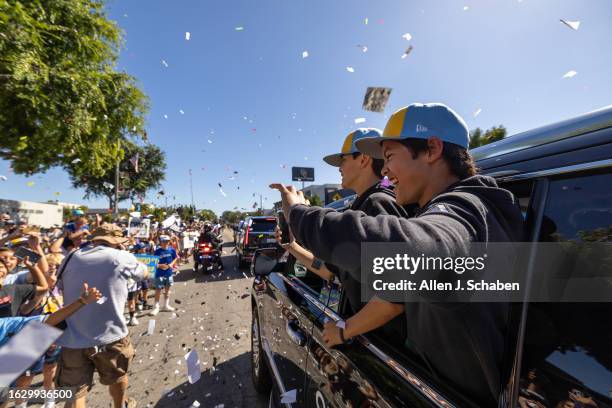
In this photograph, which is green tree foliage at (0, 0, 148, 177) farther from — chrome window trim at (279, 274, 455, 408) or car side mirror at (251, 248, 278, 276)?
chrome window trim at (279, 274, 455, 408)

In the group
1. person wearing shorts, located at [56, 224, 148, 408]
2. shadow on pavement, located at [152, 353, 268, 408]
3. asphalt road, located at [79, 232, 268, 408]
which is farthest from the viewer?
asphalt road, located at [79, 232, 268, 408]

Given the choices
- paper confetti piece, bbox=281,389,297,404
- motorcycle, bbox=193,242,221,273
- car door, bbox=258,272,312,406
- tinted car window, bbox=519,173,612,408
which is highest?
tinted car window, bbox=519,173,612,408

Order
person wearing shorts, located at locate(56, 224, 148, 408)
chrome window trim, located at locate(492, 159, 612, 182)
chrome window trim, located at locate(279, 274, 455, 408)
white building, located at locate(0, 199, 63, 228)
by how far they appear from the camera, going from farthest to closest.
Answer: white building, located at locate(0, 199, 63, 228) → person wearing shorts, located at locate(56, 224, 148, 408) → chrome window trim, located at locate(279, 274, 455, 408) → chrome window trim, located at locate(492, 159, 612, 182)

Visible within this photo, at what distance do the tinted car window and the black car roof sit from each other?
0.27 feet

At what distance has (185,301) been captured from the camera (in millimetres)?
7090

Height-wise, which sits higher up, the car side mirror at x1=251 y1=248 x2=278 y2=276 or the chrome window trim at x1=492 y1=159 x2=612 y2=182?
the chrome window trim at x1=492 y1=159 x2=612 y2=182

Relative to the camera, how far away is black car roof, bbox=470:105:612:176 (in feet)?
2.58

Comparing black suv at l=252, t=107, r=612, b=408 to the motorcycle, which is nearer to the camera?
black suv at l=252, t=107, r=612, b=408

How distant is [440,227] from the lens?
670 millimetres

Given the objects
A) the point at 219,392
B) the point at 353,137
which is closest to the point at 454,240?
the point at 353,137

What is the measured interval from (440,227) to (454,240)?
0.15 ft

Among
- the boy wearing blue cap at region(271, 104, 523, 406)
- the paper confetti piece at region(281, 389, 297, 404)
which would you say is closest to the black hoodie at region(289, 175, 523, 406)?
the boy wearing blue cap at region(271, 104, 523, 406)

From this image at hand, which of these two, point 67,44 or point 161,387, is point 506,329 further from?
point 67,44

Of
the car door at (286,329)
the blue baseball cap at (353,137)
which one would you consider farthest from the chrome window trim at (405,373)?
the blue baseball cap at (353,137)
